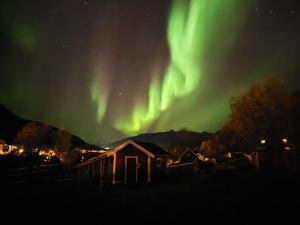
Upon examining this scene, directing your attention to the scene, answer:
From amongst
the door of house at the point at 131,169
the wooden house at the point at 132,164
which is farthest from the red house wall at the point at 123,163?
the door of house at the point at 131,169

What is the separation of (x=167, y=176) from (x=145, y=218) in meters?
21.2

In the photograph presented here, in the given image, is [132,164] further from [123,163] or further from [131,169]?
[123,163]

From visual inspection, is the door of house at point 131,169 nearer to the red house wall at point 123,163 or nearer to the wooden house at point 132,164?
the wooden house at point 132,164

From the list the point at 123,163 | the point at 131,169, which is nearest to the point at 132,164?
the point at 131,169

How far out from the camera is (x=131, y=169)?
96.7ft

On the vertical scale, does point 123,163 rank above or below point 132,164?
above

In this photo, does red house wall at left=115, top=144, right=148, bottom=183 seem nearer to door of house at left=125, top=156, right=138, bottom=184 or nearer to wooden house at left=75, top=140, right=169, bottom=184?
wooden house at left=75, top=140, right=169, bottom=184

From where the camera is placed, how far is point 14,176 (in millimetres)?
18047

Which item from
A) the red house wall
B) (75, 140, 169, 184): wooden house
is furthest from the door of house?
the red house wall

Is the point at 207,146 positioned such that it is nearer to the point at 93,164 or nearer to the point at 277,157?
the point at 277,157

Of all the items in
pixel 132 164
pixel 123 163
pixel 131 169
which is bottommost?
pixel 131 169

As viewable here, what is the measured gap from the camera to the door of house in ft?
96.0

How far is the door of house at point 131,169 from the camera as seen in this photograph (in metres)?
29.2

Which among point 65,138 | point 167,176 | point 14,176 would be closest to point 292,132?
point 167,176
